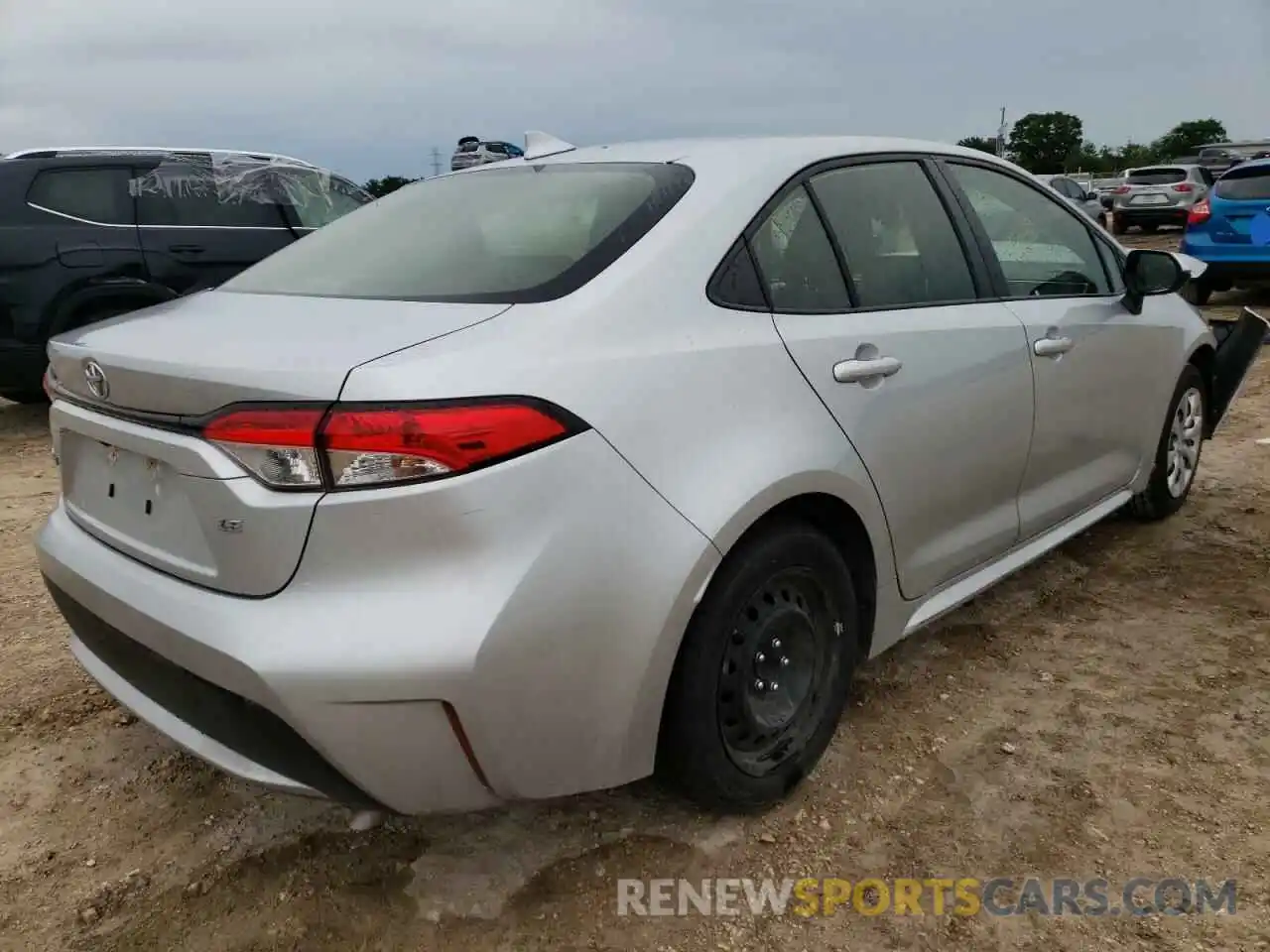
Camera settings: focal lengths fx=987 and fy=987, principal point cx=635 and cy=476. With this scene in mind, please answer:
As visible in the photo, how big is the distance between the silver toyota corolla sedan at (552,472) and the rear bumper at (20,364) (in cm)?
417

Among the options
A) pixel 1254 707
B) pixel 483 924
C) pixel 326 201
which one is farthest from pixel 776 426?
pixel 326 201

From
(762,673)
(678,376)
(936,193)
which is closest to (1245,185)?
(936,193)

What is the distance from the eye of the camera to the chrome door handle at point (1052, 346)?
296cm

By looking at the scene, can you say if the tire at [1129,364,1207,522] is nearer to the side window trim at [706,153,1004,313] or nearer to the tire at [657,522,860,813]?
the side window trim at [706,153,1004,313]

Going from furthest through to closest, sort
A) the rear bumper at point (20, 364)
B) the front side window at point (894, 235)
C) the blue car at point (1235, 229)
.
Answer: the blue car at point (1235, 229) → the rear bumper at point (20, 364) → the front side window at point (894, 235)

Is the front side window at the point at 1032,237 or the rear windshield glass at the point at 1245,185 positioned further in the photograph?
the rear windshield glass at the point at 1245,185

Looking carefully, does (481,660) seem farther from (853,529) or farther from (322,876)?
(853,529)

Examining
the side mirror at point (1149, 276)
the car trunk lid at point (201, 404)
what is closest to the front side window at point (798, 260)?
the car trunk lid at point (201, 404)

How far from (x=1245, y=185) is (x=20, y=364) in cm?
1069

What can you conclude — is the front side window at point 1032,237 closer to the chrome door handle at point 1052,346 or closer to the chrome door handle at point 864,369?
the chrome door handle at point 1052,346

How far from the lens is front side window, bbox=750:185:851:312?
227 centimetres

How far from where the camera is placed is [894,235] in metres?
2.69

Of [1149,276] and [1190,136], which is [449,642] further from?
[1190,136]

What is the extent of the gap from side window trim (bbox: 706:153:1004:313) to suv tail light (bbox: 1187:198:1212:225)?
27.8ft
